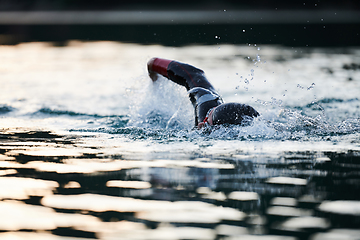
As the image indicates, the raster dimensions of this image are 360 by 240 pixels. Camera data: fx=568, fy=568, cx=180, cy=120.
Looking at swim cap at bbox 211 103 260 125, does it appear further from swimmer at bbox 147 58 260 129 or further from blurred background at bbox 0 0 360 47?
blurred background at bbox 0 0 360 47

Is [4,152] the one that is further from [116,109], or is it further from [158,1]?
[158,1]

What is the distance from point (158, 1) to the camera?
202 ft

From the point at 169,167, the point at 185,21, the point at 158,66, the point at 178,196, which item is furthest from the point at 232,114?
the point at 185,21

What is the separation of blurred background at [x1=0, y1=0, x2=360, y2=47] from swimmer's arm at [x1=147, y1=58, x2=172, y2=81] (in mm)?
16796

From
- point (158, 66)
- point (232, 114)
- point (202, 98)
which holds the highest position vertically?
point (158, 66)

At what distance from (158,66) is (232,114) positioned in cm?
219

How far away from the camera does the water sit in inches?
169

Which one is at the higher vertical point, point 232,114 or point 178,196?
point 232,114

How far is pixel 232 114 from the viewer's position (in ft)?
22.1

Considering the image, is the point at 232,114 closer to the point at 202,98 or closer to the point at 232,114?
the point at 232,114

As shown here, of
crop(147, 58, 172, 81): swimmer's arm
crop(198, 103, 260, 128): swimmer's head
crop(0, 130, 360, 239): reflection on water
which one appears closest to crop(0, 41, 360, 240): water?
crop(0, 130, 360, 239): reflection on water

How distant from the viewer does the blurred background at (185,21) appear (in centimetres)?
2903

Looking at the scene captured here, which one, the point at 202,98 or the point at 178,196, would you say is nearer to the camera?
the point at 178,196

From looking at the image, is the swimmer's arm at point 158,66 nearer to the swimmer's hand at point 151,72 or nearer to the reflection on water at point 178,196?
the swimmer's hand at point 151,72
